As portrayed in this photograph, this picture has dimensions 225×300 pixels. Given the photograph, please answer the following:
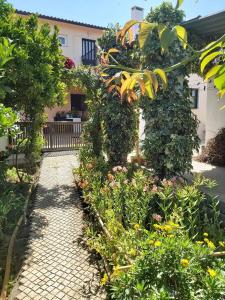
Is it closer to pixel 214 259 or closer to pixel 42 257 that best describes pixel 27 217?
pixel 42 257

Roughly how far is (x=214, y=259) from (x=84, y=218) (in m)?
3.27

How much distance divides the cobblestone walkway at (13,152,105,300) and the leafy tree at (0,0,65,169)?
2.48 m

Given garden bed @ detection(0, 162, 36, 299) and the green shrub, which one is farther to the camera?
garden bed @ detection(0, 162, 36, 299)

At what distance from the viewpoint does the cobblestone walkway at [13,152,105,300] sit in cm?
349

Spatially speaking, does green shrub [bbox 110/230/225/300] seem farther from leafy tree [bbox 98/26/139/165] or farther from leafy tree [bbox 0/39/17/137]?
leafy tree [bbox 98/26/139/165]

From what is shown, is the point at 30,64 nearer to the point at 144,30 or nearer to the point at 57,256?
the point at 57,256

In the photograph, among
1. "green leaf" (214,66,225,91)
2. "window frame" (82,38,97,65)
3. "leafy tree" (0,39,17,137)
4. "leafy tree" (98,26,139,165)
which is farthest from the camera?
"window frame" (82,38,97,65)

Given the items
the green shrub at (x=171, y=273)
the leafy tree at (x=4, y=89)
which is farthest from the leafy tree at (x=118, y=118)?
the green shrub at (x=171, y=273)

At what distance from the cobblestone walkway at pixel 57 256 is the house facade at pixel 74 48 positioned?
42.0 ft

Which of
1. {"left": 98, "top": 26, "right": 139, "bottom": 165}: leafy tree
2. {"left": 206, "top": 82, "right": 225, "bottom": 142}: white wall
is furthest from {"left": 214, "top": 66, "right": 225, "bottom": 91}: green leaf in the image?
{"left": 206, "top": 82, "right": 225, "bottom": 142}: white wall

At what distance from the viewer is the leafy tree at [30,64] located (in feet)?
19.5

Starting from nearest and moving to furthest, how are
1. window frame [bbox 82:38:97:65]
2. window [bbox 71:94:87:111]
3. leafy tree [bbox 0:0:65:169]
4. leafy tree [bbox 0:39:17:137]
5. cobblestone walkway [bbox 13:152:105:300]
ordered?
leafy tree [bbox 0:39:17:137] < cobblestone walkway [bbox 13:152:105:300] < leafy tree [bbox 0:0:65:169] < window frame [bbox 82:38:97:65] < window [bbox 71:94:87:111]

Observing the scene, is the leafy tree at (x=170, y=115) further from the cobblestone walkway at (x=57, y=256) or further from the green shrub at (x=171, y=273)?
the green shrub at (x=171, y=273)

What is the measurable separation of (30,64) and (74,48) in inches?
581
